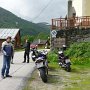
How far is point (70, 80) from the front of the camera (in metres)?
16.7

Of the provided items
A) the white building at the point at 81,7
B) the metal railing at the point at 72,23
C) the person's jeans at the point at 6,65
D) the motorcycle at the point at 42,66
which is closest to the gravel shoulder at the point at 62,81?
the motorcycle at the point at 42,66

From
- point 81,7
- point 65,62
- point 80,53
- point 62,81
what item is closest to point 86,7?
point 81,7

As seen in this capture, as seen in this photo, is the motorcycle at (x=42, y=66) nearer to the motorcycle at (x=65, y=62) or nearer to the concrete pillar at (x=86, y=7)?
the motorcycle at (x=65, y=62)

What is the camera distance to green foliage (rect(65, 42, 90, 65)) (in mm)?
25192

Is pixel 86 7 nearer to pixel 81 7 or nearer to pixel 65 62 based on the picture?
pixel 81 7

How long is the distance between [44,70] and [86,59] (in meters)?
9.73

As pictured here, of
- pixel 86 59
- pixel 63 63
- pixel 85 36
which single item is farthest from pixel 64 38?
pixel 63 63

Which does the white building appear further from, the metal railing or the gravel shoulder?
the gravel shoulder

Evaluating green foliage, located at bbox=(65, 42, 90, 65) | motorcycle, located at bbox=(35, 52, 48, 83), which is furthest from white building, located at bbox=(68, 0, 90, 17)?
motorcycle, located at bbox=(35, 52, 48, 83)

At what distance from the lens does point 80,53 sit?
26844 mm

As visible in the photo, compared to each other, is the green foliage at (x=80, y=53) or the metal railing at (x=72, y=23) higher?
the metal railing at (x=72, y=23)

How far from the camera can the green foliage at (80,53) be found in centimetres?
2519

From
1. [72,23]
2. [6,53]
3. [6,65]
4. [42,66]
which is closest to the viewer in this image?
[42,66]

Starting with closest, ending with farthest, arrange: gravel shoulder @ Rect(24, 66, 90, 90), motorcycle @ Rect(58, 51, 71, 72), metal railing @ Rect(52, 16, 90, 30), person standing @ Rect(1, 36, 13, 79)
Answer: gravel shoulder @ Rect(24, 66, 90, 90) → person standing @ Rect(1, 36, 13, 79) → motorcycle @ Rect(58, 51, 71, 72) → metal railing @ Rect(52, 16, 90, 30)
